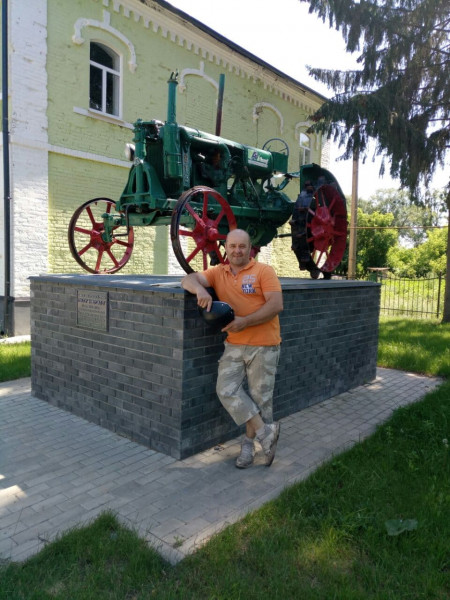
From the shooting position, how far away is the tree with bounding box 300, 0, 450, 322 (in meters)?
10.2

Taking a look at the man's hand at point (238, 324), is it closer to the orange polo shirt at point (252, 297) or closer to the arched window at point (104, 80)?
the orange polo shirt at point (252, 297)

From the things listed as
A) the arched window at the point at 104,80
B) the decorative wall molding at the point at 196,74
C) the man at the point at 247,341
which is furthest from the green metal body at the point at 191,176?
the decorative wall molding at the point at 196,74

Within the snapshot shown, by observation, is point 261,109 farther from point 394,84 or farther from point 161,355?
point 161,355

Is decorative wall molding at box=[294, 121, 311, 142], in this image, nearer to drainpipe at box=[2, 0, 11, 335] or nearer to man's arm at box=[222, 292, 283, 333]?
drainpipe at box=[2, 0, 11, 335]

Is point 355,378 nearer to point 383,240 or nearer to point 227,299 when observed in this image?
point 227,299

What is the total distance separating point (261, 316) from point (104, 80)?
9646 mm

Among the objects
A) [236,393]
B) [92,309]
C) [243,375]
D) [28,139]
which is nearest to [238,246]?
[243,375]

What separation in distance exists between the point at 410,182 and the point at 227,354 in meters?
8.89

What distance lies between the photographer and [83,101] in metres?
10.5

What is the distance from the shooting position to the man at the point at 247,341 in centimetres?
349

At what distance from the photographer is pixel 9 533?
2.71 m

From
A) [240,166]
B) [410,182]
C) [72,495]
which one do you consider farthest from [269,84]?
[72,495]

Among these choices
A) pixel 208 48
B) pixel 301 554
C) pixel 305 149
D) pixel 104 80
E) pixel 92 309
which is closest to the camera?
pixel 301 554

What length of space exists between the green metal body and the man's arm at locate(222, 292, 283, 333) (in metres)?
2.43
